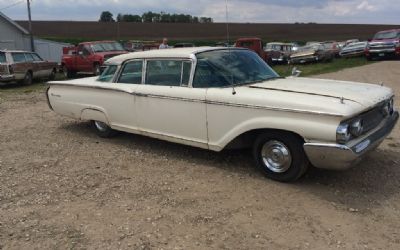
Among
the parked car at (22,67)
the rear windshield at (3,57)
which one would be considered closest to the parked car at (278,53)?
the parked car at (22,67)

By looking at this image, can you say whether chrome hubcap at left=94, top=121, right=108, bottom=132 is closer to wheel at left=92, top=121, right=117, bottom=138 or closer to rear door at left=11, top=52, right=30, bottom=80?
wheel at left=92, top=121, right=117, bottom=138

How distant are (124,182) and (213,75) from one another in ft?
5.50

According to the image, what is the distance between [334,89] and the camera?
5.16 meters

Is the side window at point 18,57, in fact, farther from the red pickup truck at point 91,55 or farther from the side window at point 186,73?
the side window at point 186,73

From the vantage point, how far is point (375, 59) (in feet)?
85.2

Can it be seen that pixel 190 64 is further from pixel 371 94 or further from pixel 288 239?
pixel 288 239

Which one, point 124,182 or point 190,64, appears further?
point 190,64

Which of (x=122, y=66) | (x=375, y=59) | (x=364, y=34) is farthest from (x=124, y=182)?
(x=364, y=34)

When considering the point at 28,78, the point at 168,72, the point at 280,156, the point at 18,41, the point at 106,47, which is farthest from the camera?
the point at 18,41

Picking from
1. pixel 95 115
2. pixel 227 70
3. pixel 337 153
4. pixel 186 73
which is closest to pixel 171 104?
pixel 186 73

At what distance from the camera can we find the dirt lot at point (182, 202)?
3936mm

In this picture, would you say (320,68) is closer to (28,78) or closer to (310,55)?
(310,55)

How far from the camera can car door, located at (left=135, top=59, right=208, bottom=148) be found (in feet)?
18.3

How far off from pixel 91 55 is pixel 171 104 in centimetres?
1483
